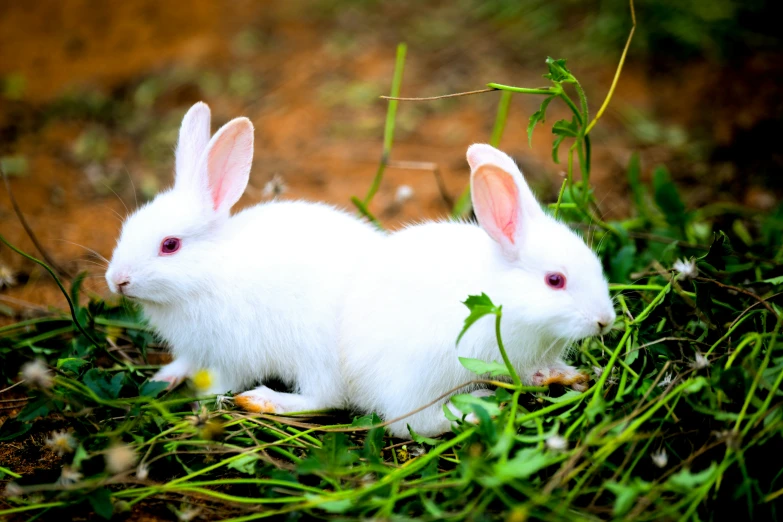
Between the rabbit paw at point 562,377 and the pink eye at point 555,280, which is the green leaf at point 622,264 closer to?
the rabbit paw at point 562,377

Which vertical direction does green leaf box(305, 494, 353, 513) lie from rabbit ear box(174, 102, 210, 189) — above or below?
below

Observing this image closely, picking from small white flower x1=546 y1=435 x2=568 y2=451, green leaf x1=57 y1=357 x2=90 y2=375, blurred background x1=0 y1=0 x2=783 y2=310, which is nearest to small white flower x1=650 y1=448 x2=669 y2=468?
small white flower x1=546 y1=435 x2=568 y2=451

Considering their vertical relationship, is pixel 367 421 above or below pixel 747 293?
below

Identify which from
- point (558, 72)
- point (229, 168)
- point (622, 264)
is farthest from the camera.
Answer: point (622, 264)

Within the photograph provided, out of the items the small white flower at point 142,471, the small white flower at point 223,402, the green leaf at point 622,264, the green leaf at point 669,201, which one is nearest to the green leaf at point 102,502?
the small white flower at point 142,471

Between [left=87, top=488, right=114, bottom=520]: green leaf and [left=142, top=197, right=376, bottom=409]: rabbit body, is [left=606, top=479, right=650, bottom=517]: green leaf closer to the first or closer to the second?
[left=142, top=197, right=376, bottom=409]: rabbit body

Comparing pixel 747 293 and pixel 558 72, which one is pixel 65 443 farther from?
pixel 747 293

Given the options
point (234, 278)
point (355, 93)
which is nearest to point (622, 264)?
point (234, 278)
